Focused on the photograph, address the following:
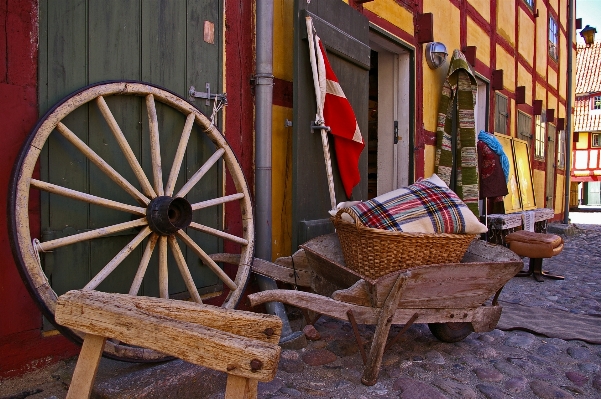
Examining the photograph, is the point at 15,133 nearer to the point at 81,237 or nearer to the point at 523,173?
the point at 81,237

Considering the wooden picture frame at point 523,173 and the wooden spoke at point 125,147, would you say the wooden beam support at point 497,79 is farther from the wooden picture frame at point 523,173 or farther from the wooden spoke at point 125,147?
the wooden spoke at point 125,147

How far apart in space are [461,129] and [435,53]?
1.05 m

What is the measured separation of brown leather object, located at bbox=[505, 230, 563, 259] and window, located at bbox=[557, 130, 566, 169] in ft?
→ 28.7

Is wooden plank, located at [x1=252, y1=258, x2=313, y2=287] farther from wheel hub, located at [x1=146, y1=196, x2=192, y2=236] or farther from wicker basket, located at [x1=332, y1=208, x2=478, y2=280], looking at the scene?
wheel hub, located at [x1=146, y1=196, x2=192, y2=236]

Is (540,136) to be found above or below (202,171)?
above

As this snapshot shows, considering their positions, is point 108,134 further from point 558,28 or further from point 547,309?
point 558,28

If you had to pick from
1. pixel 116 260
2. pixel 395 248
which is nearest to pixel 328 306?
pixel 395 248

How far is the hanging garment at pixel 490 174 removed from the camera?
6.42 m

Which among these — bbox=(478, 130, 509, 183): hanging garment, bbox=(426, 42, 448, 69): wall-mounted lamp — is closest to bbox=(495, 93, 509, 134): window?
bbox=(478, 130, 509, 183): hanging garment

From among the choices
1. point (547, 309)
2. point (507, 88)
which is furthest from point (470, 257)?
point (507, 88)

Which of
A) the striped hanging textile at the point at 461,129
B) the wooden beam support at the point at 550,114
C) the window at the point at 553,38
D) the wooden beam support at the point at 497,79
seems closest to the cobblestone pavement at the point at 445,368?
the striped hanging textile at the point at 461,129

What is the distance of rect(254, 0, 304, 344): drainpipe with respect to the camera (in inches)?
127

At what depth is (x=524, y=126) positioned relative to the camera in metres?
9.80

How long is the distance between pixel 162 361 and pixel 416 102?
Result: 4394mm
